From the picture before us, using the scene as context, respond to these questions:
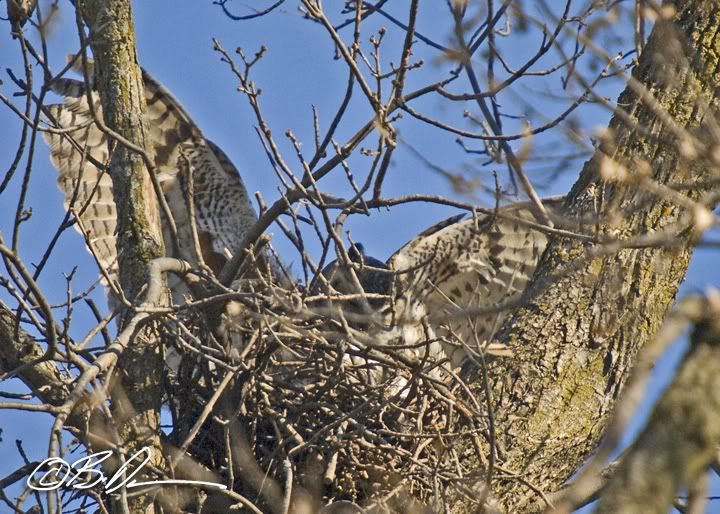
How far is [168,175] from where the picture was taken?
643 centimetres

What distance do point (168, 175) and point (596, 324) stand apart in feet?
9.51

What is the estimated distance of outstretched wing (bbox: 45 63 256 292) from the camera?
6.21 m

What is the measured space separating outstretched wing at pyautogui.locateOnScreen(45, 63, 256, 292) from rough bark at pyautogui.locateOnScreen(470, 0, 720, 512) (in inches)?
90.2

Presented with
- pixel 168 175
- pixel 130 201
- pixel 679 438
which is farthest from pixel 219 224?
pixel 679 438

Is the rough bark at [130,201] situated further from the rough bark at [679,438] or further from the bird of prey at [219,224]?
the rough bark at [679,438]

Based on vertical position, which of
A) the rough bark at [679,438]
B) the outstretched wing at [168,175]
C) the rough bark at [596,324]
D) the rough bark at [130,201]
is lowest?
the rough bark at [679,438]

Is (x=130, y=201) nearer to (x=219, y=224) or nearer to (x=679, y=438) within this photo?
(x=219, y=224)

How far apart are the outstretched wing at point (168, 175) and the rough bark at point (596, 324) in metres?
2.29

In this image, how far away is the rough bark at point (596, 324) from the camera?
447 centimetres
